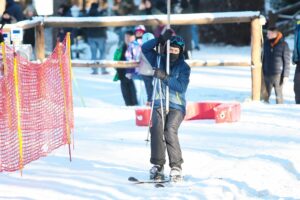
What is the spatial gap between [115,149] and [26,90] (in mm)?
1316

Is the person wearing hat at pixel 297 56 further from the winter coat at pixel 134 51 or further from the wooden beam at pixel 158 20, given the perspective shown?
the winter coat at pixel 134 51

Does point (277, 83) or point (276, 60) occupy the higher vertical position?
point (276, 60)

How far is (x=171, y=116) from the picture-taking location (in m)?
8.95

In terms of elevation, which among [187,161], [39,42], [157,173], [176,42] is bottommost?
[187,161]

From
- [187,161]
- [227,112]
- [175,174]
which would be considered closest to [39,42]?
[227,112]

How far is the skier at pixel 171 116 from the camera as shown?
8.90 m

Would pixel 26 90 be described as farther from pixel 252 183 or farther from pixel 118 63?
pixel 118 63

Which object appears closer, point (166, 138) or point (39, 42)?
point (166, 138)

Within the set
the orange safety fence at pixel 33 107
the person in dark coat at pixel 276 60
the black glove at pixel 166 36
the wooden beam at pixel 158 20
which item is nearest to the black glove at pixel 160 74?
the black glove at pixel 166 36

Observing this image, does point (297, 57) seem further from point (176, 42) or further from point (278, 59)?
point (176, 42)

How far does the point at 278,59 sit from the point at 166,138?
6534 millimetres

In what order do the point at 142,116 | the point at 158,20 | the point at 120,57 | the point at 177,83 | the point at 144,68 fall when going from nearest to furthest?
the point at 177,83
the point at 142,116
the point at 144,68
the point at 158,20
the point at 120,57

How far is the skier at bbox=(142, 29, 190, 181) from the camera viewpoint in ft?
29.2

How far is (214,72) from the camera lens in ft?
72.1
